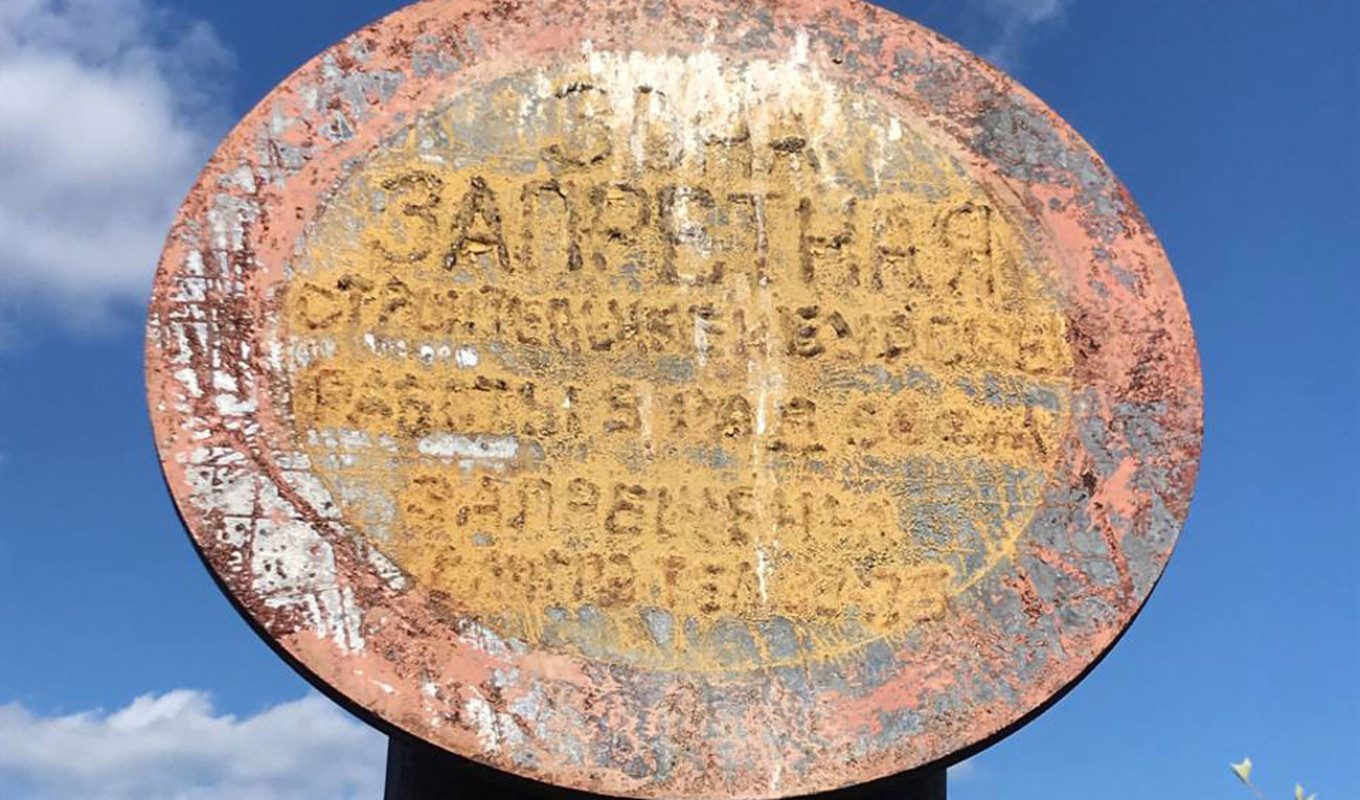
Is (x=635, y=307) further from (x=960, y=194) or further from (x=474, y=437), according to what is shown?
(x=960, y=194)

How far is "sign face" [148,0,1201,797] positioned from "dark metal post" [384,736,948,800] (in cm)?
5

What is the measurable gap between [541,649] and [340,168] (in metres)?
1.21

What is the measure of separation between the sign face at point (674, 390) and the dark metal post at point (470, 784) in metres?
0.05

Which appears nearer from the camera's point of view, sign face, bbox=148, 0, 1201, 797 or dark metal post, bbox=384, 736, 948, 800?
dark metal post, bbox=384, 736, 948, 800

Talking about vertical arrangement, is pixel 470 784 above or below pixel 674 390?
below

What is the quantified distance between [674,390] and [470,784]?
1.02 m

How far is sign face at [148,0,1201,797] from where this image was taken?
363cm

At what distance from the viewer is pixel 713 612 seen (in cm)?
375

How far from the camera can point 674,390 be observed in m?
3.96

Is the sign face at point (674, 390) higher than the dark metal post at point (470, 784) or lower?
higher

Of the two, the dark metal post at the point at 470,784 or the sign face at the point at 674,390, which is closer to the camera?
the dark metal post at the point at 470,784

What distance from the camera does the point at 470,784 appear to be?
405cm

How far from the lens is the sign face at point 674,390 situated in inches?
143

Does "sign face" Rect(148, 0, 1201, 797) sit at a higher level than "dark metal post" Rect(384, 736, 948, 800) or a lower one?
higher
